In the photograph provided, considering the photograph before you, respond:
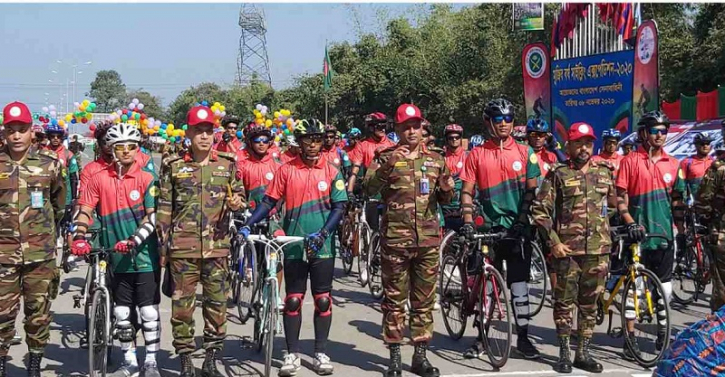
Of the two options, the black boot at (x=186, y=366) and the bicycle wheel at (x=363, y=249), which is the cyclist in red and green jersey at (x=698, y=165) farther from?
the black boot at (x=186, y=366)

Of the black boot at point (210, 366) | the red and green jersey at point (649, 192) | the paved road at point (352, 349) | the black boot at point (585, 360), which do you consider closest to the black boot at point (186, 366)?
the black boot at point (210, 366)

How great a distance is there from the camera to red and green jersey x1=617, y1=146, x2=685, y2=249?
7.26 m

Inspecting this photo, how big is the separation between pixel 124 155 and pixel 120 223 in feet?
1.90

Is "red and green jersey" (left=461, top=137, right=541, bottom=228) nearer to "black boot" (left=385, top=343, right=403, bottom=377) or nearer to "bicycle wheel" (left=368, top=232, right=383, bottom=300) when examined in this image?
"black boot" (left=385, top=343, right=403, bottom=377)

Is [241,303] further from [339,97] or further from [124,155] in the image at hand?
[339,97]

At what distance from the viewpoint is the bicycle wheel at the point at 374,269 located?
32.7 feet

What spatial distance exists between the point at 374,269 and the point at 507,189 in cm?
331

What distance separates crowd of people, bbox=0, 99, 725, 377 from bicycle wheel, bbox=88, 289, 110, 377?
16 cm

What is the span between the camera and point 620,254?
7.29 meters

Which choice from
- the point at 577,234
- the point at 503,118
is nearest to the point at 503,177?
the point at 503,118

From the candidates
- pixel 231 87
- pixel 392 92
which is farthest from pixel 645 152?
pixel 231 87

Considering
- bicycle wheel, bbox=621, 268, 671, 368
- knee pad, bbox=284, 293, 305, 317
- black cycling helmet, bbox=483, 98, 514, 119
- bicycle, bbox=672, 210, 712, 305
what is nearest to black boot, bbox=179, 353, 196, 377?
knee pad, bbox=284, 293, 305, 317

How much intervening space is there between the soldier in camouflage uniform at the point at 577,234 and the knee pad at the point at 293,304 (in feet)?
7.18

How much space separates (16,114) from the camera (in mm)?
6070
